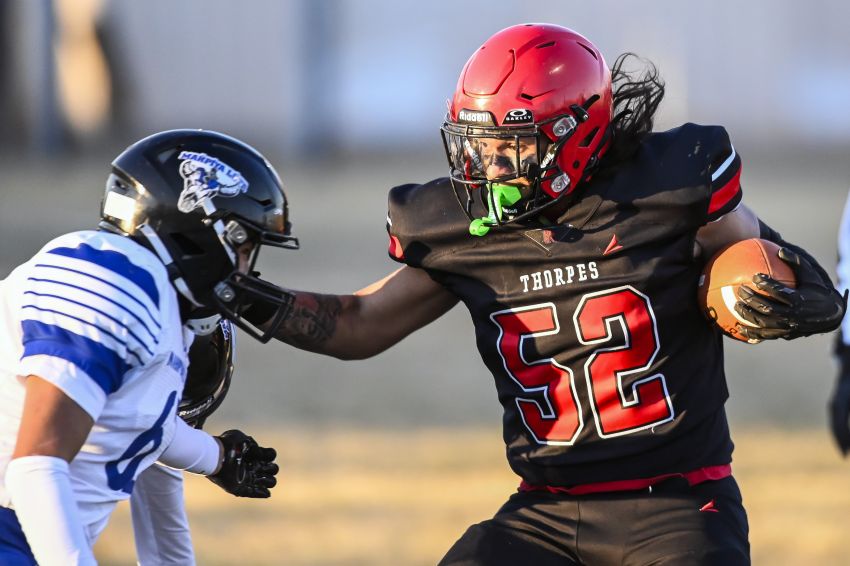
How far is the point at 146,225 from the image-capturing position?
10.5 feet

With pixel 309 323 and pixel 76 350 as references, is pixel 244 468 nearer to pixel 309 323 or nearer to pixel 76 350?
pixel 309 323

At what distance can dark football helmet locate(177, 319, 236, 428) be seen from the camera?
12.6 feet

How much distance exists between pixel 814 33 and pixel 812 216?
540 inches

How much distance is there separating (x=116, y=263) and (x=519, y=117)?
128cm

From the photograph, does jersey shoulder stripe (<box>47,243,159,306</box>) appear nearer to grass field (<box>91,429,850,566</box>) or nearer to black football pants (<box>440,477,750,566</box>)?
black football pants (<box>440,477,750,566</box>)

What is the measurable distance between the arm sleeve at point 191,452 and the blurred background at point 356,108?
5.24 m

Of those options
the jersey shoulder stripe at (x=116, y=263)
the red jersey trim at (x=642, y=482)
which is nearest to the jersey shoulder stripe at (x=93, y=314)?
the jersey shoulder stripe at (x=116, y=263)

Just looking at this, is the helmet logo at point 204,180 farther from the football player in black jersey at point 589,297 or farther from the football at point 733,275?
the football at point 733,275

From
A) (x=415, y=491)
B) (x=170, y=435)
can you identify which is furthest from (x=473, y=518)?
(x=170, y=435)

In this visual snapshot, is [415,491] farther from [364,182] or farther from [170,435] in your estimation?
[364,182]

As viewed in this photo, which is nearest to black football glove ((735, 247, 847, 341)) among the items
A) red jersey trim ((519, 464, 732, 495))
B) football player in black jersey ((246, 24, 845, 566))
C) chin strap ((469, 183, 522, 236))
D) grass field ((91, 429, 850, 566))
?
football player in black jersey ((246, 24, 845, 566))

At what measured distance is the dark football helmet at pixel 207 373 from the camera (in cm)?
383

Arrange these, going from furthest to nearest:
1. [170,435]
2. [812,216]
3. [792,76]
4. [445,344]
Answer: [792,76], [812,216], [445,344], [170,435]

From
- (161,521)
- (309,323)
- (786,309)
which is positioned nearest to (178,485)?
(161,521)
